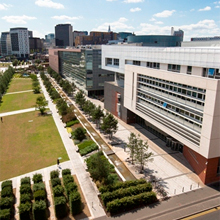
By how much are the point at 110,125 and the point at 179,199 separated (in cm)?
1628

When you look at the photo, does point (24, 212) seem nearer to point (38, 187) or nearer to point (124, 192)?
point (38, 187)

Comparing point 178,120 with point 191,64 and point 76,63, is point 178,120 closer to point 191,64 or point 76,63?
point 191,64

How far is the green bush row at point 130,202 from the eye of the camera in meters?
19.9

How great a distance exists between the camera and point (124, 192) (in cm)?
2111

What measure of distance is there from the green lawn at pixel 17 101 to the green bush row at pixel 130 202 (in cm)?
4633

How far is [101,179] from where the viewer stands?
23.8 metres

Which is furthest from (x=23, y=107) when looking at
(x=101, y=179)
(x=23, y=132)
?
(x=101, y=179)

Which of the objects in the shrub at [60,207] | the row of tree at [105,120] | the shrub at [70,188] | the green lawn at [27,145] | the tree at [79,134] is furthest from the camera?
the tree at [79,134]

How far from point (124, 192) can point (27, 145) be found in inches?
800

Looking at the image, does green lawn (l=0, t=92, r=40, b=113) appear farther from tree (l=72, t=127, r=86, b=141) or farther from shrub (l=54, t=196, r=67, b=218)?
shrub (l=54, t=196, r=67, b=218)

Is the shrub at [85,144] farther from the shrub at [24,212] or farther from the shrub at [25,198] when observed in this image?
the shrub at [24,212]

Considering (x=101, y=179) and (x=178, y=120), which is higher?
(x=178, y=120)

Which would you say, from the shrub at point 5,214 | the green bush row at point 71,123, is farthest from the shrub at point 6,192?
the green bush row at point 71,123

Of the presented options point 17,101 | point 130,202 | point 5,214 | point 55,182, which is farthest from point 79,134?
point 17,101
